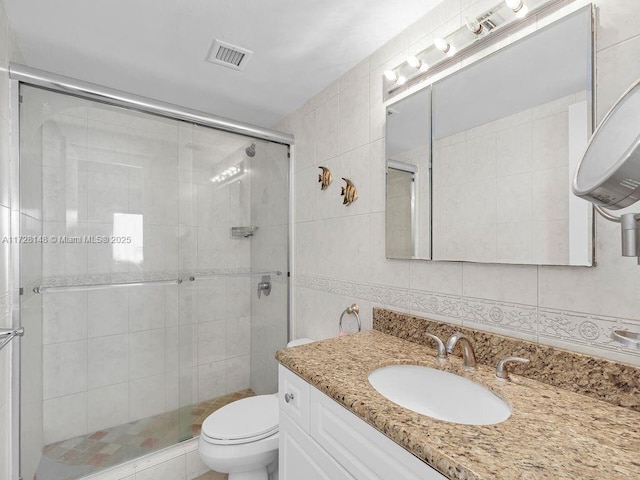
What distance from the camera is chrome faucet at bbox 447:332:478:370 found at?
1074 mm

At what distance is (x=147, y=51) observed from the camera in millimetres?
1640

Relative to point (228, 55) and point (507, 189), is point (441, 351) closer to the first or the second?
point (507, 189)

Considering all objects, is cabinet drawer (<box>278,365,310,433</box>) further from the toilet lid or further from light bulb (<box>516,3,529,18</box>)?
light bulb (<box>516,3,529,18</box>)

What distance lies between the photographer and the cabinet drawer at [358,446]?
0.71m

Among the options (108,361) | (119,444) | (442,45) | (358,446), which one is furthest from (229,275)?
(442,45)

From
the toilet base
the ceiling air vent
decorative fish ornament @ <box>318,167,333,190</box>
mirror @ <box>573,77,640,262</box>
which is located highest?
the ceiling air vent

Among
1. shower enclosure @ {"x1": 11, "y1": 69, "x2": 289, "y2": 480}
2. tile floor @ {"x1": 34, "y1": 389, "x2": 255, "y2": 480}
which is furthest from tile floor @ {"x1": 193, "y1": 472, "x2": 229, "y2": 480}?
shower enclosure @ {"x1": 11, "y1": 69, "x2": 289, "y2": 480}

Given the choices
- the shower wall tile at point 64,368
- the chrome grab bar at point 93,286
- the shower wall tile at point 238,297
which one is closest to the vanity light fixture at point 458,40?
the shower wall tile at point 238,297

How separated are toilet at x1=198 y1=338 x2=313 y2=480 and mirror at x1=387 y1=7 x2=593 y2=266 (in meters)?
1.14

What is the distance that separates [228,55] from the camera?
66.4 inches

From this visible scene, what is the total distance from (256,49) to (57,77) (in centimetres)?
97

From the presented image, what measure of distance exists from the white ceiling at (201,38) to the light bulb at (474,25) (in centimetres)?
27

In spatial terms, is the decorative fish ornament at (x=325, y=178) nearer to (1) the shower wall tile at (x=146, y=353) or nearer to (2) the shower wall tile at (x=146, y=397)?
(1) the shower wall tile at (x=146, y=353)

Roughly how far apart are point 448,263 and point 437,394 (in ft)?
1.60
